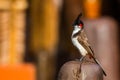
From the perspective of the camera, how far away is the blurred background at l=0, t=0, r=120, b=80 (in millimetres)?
12641

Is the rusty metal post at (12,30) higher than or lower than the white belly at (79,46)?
lower

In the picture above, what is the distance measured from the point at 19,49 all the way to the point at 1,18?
61cm

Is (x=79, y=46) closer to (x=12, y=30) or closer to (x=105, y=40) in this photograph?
(x=105, y=40)

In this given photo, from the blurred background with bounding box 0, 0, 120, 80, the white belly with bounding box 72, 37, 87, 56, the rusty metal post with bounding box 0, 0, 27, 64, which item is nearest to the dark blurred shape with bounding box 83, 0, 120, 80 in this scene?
the blurred background with bounding box 0, 0, 120, 80

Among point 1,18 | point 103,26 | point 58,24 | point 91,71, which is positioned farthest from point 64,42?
point 91,71

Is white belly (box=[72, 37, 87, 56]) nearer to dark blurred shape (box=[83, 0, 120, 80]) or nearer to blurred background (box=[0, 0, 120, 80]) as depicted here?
dark blurred shape (box=[83, 0, 120, 80])

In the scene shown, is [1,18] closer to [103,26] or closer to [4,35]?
[4,35]

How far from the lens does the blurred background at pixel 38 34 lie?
12.6 meters

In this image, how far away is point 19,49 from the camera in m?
13.2

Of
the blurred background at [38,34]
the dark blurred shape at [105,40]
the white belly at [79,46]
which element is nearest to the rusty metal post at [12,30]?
the blurred background at [38,34]

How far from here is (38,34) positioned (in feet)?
43.3

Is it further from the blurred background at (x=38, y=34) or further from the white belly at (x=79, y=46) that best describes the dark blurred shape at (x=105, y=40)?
the white belly at (x=79, y=46)

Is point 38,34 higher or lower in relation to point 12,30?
lower

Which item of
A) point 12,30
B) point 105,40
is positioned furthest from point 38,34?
point 105,40
